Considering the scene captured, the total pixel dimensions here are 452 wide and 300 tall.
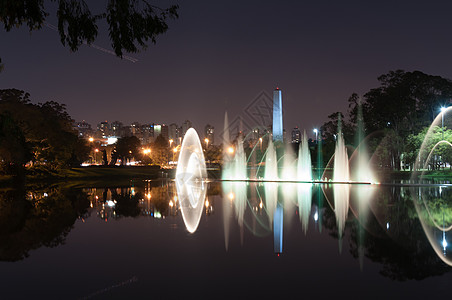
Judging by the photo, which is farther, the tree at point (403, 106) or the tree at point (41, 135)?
the tree at point (403, 106)

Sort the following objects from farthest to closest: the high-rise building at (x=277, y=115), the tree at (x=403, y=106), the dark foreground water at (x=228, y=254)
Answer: the high-rise building at (x=277, y=115), the tree at (x=403, y=106), the dark foreground water at (x=228, y=254)

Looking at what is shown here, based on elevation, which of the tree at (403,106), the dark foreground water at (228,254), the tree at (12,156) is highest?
the tree at (403,106)

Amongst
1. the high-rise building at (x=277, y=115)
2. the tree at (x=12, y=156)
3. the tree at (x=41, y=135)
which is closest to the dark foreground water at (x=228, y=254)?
the tree at (x=12, y=156)

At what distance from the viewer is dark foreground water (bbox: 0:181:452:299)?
700cm

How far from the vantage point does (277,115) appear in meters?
76.8

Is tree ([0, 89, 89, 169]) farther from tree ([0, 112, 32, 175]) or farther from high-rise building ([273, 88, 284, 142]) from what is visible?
high-rise building ([273, 88, 284, 142])

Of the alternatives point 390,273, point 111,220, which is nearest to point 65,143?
point 111,220

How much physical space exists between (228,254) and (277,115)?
225ft

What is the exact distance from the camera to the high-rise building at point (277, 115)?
7583 cm

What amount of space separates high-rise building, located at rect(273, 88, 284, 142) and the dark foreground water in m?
60.3

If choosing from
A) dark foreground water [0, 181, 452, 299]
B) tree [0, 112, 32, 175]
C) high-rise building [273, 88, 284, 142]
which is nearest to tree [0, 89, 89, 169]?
tree [0, 112, 32, 175]

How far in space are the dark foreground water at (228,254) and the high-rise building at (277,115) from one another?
60.3 meters

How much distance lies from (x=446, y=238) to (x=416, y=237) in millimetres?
820

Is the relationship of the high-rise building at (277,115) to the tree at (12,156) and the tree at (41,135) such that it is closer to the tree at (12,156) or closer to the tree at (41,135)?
the tree at (41,135)
